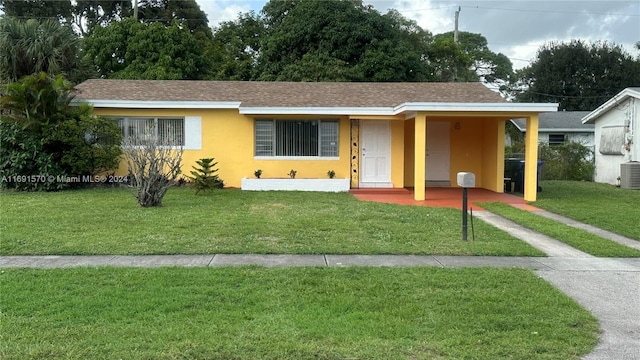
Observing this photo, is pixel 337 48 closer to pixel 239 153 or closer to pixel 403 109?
pixel 239 153

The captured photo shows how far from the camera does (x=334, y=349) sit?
3.88 m

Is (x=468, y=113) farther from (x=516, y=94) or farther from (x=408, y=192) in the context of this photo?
(x=516, y=94)

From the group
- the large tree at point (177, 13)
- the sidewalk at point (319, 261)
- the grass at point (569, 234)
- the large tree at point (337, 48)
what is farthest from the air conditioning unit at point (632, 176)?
the large tree at point (177, 13)

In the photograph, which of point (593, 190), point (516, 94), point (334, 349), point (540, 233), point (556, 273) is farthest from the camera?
point (516, 94)

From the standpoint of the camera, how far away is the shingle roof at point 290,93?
16.0 meters

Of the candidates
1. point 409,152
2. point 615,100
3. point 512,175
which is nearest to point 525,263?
point 512,175

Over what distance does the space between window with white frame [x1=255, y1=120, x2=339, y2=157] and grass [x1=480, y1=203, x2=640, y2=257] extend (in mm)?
5914

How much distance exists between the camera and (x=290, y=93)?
1775 centimetres

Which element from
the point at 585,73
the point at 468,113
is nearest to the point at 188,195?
the point at 468,113

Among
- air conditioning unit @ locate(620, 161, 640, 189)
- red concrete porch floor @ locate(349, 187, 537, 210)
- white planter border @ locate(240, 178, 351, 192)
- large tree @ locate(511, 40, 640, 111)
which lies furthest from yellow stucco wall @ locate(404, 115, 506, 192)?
large tree @ locate(511, 40, 640, 111)

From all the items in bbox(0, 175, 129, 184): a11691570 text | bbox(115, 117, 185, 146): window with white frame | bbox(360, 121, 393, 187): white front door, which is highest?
bbox(115, 117, 185, 146): window with white frame

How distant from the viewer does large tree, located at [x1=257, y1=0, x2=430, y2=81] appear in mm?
27844

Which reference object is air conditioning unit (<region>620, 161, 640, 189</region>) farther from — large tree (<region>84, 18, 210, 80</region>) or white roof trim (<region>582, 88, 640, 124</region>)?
large tree (<region>84, 18, 210, 80</region>)

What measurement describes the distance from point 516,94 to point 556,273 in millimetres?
45256
